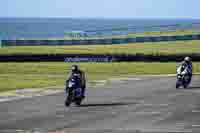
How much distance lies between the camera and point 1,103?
3294 cm

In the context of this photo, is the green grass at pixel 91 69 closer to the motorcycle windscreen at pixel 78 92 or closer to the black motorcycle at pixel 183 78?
the black motorcycle at pixel 183 78

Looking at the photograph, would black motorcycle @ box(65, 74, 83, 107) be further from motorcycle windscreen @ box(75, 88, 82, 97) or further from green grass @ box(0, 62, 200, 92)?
green grass @ box(0, 62, 200, 92)

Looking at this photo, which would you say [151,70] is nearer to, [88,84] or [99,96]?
[88,84]

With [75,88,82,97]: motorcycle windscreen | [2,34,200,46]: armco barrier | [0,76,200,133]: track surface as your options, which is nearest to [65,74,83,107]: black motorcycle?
[75,88,82,97]: motorcycle windscreen

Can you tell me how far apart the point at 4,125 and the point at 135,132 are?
4884 mm

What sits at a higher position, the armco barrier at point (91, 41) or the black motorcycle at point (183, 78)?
the armco barrier at point (91, 41)

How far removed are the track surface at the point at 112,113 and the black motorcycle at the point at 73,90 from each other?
423mm

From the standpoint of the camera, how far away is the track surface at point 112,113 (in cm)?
2217

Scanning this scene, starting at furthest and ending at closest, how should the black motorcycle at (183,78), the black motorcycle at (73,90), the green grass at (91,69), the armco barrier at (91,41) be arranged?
the armco barrier at (91,41) → the green grass at (91,69) → the black motorcycle at (183,78) → the black motorcycle at (73,90)

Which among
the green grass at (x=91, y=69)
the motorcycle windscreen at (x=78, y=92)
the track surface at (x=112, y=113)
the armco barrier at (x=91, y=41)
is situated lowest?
the green grass at (x=91, y=69)

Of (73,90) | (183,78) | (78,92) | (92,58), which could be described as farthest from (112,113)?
(92,58)

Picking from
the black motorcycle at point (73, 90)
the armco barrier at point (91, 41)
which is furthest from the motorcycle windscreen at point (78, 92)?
the armco barrier at point (91, 41)

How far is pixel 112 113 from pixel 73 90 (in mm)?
3725

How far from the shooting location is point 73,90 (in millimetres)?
29984
